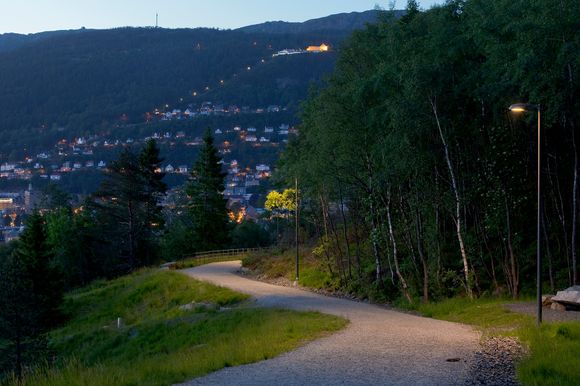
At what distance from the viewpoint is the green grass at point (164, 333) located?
1357cm

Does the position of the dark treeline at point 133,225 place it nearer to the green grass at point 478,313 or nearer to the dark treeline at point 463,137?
the dark treeline at point 463,137

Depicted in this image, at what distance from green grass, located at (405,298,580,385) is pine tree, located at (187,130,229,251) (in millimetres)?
39197

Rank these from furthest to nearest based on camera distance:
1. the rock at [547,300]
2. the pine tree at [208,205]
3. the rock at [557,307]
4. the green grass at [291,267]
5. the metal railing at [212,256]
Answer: the pine tree at [208,205] → the metal railing at [212,256] → the green grass at [291,267] → the rock at [547,300] → the rock at [557,307]

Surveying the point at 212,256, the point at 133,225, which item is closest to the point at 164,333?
the point at 212,256

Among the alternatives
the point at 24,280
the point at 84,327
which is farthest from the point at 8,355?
the point at 84,327

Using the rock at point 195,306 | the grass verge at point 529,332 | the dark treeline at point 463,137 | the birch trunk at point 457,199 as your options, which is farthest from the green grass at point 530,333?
the rock at point 195,306

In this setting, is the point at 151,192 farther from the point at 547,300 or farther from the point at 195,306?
the point at 547,300

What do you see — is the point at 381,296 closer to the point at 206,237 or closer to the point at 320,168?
the point at 320,168

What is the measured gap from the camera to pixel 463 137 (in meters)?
24.0

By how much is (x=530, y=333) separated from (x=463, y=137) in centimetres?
1021

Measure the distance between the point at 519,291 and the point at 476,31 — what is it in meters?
9.45

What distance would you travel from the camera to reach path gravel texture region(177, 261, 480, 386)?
39.1 feet

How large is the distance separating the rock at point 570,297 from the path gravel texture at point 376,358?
133 inches

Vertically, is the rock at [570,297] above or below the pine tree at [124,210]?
above
